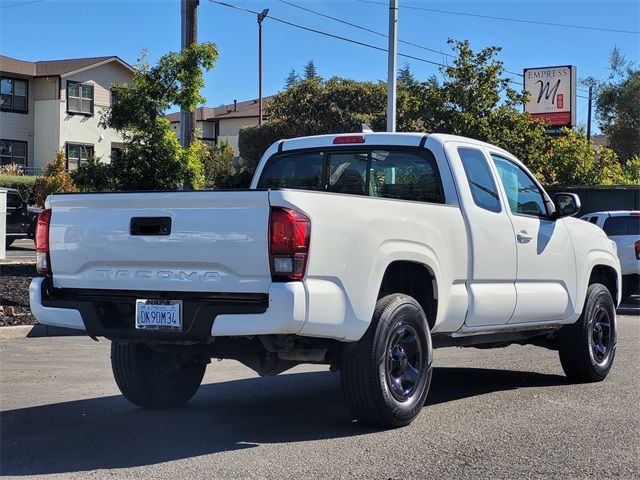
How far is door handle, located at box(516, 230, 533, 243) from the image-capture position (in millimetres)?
Result: 7117

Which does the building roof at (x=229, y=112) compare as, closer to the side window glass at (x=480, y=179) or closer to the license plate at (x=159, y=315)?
the side window glass at (x=480, y=179)

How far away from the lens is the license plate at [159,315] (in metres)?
5.32

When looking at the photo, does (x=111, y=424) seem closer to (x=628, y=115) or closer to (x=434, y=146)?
(x=434, y=146)

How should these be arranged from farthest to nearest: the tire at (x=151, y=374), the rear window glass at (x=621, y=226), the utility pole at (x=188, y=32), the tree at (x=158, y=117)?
the rear window glass at (x=621, y=226), the utility pole at (x=188, y=32), the tree at (x=158, y=117), the tire at (x=151, y=374)

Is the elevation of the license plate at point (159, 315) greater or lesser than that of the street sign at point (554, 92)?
lesser

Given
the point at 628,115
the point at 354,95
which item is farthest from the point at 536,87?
the point at 628,115

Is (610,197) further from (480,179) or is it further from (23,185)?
(23,185)

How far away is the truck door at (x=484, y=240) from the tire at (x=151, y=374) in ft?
7.46

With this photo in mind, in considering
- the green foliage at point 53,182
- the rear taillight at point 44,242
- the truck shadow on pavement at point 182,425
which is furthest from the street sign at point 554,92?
the rear taillight at point 44,242

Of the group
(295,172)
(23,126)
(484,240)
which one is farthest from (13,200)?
(484,240)

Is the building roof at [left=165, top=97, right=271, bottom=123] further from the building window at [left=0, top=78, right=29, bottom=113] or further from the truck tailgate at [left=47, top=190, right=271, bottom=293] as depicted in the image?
the truck tailgate at [left=47, top=190, right=271, bottom=293]

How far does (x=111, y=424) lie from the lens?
240 inches

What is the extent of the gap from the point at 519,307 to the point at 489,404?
0.85 metres

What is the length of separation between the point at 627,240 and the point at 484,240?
10.7m
